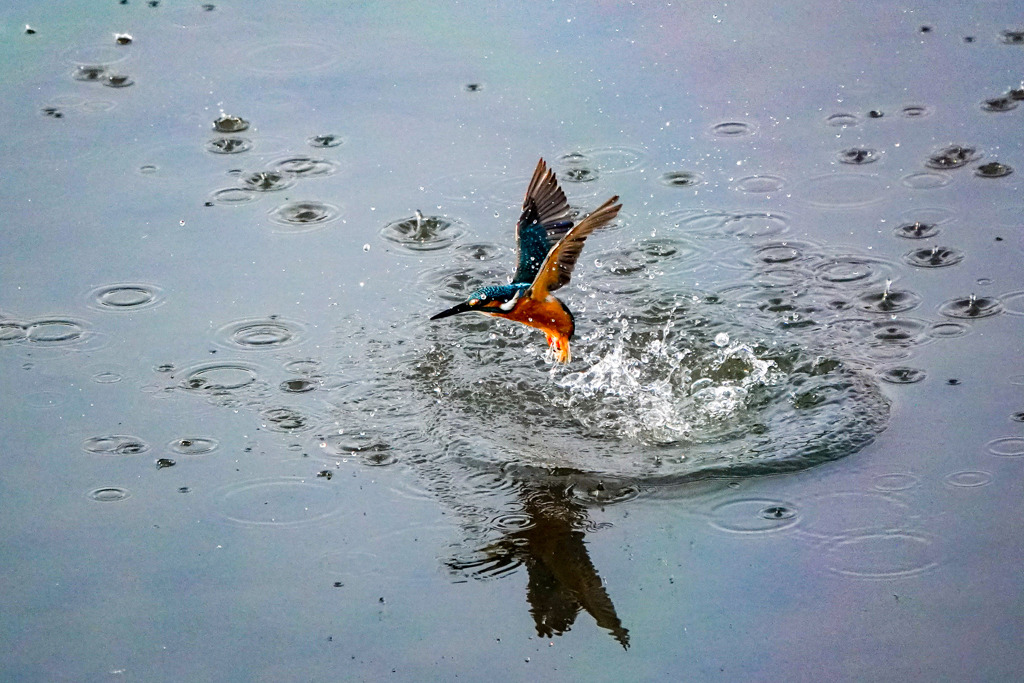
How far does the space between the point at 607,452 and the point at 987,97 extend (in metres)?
3.09

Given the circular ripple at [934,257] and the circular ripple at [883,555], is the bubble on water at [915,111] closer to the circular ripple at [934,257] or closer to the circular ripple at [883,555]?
the circular ripple at [934,257]

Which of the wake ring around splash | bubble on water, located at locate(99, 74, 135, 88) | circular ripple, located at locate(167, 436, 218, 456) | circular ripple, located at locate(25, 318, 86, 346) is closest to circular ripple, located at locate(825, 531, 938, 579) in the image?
the wake ring around splash

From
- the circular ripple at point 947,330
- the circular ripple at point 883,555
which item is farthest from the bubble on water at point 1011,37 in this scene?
the circular ripple at point 883,555

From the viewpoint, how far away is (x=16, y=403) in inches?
173

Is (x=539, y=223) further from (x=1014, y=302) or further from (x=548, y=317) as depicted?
(x=1014, y=302)

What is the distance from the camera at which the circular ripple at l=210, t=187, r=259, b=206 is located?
5.50 metres

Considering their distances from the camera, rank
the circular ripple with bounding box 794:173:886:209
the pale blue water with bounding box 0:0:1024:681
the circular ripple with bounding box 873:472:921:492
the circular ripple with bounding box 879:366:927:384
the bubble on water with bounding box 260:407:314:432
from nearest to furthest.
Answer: the pale blue water with bounding box 0:0:1024:681, the circular ripple with bounding box 873:472:921:492, the bubble on water with bounding box 260:407:314:432, the circular ripple with bounding box 879:366:927:384, the circular ripple with bounding box 794:173:886:209

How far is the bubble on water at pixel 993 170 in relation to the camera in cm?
558

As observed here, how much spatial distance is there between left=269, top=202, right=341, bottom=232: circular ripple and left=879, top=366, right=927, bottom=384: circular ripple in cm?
228

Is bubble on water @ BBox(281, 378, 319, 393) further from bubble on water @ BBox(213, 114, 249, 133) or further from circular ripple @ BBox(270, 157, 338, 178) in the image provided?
bubble on water @ BBox(213, 114, 249, 133)

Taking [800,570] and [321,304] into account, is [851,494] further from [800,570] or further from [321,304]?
[321,304]

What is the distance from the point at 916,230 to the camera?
527 cm

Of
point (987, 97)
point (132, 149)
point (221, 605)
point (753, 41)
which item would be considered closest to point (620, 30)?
point (753, 41)

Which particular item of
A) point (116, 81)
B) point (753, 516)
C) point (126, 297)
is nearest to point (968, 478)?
point (753, 516)
